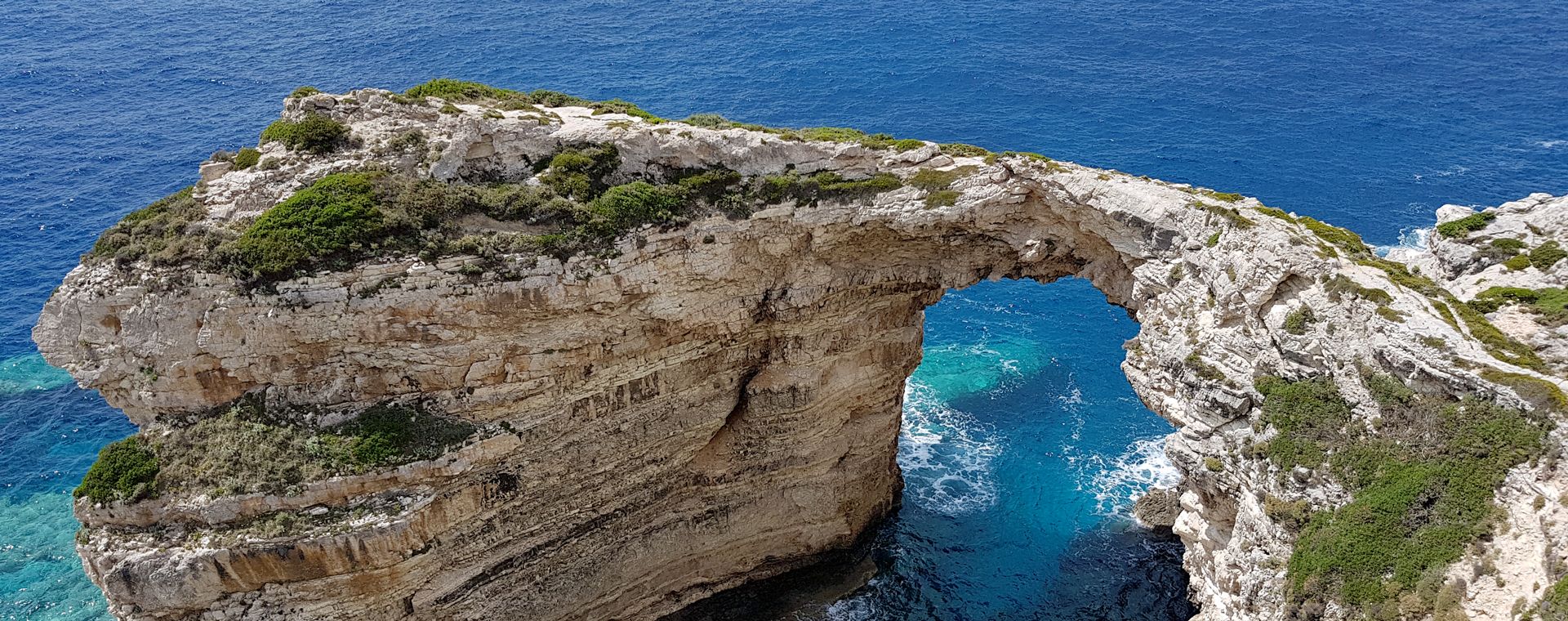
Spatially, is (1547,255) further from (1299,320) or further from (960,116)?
(960,116)

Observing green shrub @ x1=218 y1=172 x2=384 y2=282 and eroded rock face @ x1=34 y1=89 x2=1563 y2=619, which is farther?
green shrub @ x1=218 y1=172 x2=384 y2=282

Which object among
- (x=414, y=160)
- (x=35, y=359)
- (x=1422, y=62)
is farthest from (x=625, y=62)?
(x=1422, y=62)

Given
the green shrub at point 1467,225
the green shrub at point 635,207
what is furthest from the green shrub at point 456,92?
the green shrub at point 1467,225

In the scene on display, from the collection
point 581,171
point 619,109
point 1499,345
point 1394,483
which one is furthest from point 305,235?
point 1499,345

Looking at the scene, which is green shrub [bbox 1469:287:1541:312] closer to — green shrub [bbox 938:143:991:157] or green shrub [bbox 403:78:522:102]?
green shrub [bbox 938:143:991:157]

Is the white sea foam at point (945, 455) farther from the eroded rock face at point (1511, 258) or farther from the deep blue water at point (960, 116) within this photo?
the eroded rock face at point (1511, 258)

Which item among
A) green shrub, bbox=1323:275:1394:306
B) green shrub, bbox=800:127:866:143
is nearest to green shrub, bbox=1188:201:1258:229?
green shrub, bbox=1323:275:1394:306
